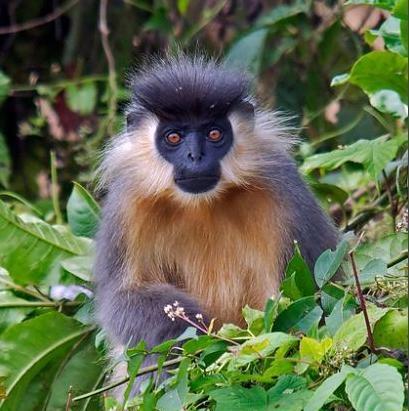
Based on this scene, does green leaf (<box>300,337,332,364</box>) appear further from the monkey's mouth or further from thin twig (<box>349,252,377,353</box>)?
the monkey's mouth

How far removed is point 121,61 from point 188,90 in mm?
2985

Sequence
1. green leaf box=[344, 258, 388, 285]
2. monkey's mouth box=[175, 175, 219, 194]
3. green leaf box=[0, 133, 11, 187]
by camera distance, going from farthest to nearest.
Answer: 1. green leaf box=[0, 133, 11, 187]
2. monkey's mouth box=[175, 175, 219, 194]
3. green leaf box=[344, 258, 388, 285]

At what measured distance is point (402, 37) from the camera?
7.40 feet

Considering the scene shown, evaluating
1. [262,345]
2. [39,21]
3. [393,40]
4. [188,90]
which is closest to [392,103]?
[393,40]

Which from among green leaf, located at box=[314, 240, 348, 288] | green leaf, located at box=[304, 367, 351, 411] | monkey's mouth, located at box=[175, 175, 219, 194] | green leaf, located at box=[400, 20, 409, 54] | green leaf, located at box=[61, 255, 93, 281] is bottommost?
green leaf, located at box=[61, 255, 93, 281]

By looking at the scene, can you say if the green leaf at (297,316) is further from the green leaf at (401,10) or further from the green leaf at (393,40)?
the green leaf at (401,10)

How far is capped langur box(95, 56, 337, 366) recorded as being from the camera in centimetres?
404

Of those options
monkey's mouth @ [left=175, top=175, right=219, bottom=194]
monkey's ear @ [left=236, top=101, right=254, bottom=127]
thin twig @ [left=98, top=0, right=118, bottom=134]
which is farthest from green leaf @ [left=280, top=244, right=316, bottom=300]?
thin twig @ [left=98, top=0, right=118, bottom=134]

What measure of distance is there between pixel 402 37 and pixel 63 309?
7.78 feet

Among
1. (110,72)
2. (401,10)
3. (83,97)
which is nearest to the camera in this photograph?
(401,10)

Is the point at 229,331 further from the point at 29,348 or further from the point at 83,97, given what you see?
the point at 83,97

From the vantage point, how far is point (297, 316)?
8.88 feet

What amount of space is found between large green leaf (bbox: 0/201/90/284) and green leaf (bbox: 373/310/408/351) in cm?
183

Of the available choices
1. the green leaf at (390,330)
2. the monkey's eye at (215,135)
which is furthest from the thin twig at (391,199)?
the green leaf at (390,330)
